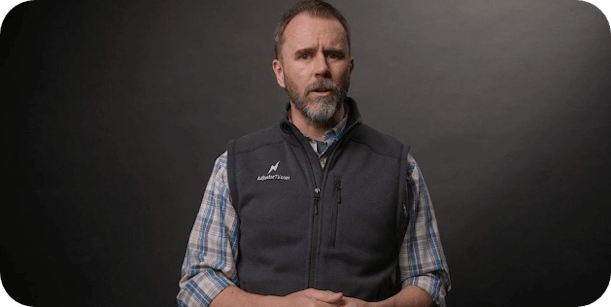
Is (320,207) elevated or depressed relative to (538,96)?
depressed

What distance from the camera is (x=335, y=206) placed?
2.14 metres

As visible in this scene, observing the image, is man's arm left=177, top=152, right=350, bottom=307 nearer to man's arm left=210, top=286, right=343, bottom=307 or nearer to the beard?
man's arm left=210, top=286, right=343, bottom=307

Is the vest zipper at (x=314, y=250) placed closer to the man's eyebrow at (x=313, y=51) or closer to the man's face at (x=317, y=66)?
the man's face at (x=317, y=66)

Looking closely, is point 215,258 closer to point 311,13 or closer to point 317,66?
point 317,66

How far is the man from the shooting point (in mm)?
2109

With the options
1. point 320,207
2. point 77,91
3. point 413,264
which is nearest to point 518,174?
point 413,264

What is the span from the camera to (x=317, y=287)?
2.09 metres

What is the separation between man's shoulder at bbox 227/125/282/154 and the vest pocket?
249 mm

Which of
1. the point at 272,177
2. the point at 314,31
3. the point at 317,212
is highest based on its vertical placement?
the point at 314,31

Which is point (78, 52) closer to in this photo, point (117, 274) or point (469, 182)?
point (117, 274)

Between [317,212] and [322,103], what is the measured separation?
343 mm

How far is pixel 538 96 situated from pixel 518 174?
1.52ft

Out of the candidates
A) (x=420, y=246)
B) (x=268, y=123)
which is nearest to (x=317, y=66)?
(x=420, y=246)

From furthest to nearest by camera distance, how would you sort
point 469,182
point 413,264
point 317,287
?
point 469,182 < point 413,264 < point 317,287
